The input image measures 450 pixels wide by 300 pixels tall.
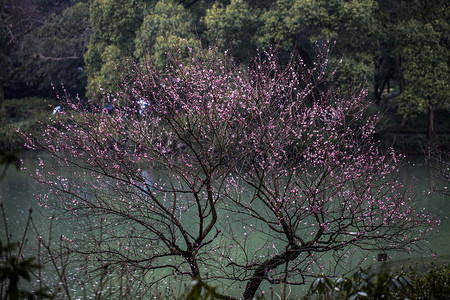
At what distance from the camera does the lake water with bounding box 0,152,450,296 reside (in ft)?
31.9

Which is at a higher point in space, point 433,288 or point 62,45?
point 62,45

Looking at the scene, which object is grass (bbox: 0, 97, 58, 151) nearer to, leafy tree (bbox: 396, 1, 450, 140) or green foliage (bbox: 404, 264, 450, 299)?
leafy tree (bbox: 396, 1, 450, 140)

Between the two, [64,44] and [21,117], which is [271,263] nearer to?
[21,117]

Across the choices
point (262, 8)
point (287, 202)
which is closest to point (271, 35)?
point (262, 8)

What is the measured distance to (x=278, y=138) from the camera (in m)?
6.66

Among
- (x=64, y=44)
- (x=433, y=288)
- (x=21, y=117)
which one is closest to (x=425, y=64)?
(x=64, y=44)

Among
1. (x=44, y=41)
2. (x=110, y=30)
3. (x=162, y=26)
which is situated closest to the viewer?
(x=162, y=26)

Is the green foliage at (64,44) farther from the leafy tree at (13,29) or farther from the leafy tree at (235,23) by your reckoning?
the leafy tree at (235,23)

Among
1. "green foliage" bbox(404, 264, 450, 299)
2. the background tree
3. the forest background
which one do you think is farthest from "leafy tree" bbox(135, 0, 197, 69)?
"green foliage" bbox(404, 264, 450, 299)

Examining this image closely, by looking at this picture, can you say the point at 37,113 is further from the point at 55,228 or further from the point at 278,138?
the point at 278,138

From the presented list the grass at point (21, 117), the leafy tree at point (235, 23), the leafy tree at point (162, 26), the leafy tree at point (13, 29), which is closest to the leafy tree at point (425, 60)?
the leafy tree at point (235, 23)

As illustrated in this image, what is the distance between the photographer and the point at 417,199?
13398 mm

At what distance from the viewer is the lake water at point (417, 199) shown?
971 centimetres

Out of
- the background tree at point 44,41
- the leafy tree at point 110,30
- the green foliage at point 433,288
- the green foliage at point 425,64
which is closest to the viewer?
the green foliage at point 433,288
